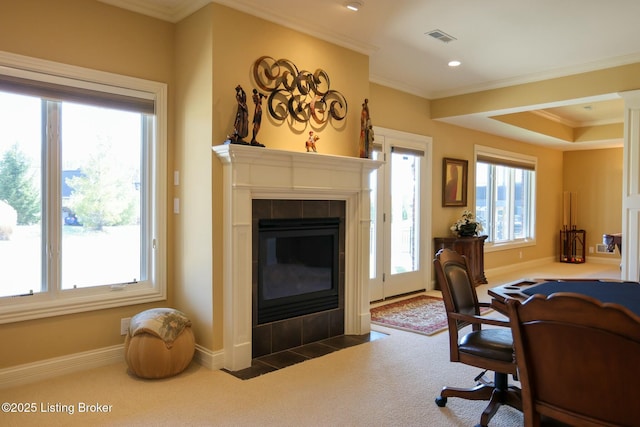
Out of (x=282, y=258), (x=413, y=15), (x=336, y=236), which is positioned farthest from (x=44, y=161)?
(x=413, y=15)

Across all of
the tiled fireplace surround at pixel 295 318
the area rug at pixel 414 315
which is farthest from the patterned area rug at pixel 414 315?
the tiled fireplace surround at pixel 295 318

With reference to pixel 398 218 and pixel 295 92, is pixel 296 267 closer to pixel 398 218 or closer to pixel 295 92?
pixel 295 92

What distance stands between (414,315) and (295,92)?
2.68 meters

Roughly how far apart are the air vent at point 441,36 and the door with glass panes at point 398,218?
152cm

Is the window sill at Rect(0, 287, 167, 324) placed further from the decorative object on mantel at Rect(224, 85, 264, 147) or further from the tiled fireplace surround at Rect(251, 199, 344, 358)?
the decorative object on mantel at Rect(224, 85, 264, 147)

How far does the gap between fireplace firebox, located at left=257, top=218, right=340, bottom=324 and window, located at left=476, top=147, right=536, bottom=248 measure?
13.8 feet

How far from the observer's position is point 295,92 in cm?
379

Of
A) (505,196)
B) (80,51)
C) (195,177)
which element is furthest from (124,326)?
(505,196)

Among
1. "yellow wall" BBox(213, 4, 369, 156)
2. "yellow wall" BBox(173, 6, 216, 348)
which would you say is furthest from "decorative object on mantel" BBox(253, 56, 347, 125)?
"yellow wall" BBox(173, 6, 216, 348)

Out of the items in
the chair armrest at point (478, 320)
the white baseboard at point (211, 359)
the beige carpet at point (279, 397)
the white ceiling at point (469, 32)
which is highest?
the white ceiling at point (469, 32)

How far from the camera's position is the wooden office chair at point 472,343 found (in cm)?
244

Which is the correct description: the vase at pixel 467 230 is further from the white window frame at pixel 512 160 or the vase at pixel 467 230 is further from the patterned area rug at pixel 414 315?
the patterned area rug at pixel 414 315

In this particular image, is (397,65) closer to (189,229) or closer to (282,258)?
(282,258)

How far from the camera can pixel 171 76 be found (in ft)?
12.1
